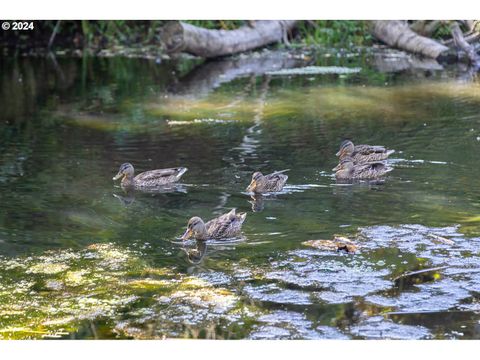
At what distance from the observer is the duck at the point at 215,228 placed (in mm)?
9867

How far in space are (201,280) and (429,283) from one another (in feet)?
6.67

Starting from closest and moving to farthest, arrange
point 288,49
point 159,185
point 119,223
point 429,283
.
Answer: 1. point 429,283
2. point 119,223
3. point 159,185
4. point 288,49

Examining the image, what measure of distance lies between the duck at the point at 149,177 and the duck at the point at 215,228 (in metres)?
2.32

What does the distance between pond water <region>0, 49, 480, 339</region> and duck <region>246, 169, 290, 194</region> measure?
4.7 inches

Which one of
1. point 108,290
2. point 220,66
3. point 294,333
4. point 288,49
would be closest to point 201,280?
point 108,290

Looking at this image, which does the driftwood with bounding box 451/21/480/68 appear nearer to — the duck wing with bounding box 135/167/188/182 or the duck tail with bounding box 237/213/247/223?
the duck wing with bounding box 135/167/188/182

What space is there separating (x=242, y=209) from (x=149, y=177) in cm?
176

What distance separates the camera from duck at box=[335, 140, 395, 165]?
1272 centimetres

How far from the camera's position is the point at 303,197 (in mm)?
11578

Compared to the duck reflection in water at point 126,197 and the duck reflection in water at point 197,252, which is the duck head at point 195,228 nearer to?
the duck reflection in water at point 197,252

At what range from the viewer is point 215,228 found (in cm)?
996

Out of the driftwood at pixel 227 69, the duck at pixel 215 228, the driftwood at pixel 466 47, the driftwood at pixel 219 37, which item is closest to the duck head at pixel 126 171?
the duck at pixel 215 228

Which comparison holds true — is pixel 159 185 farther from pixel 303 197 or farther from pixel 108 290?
pixel 108 290

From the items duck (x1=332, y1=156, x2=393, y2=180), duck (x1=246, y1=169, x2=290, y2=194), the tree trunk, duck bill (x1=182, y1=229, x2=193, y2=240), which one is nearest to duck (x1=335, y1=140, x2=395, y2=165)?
duck (x1=332, y1=156, x2=393, y2=180)
